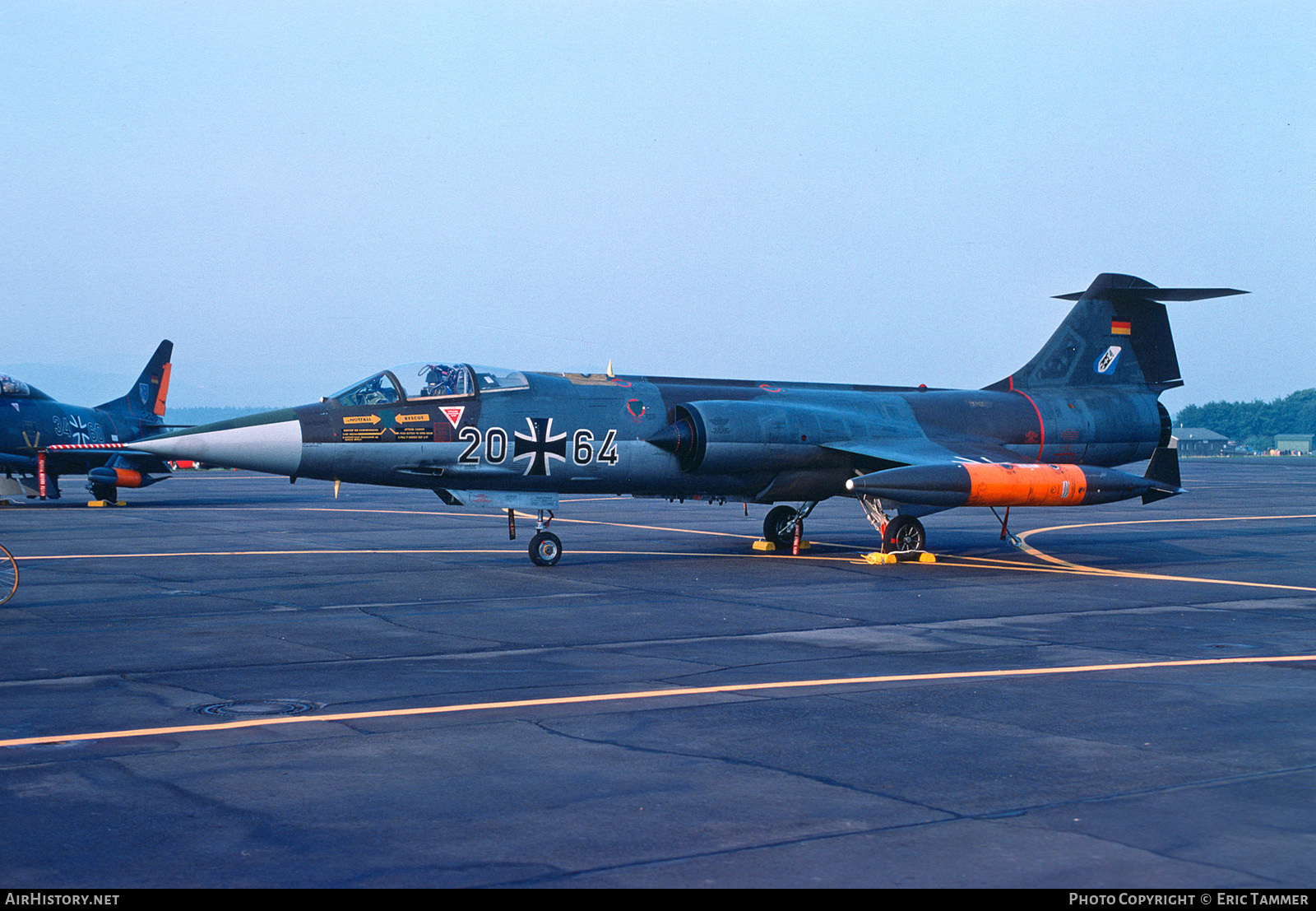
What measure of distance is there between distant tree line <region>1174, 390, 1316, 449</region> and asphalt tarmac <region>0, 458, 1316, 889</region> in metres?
179

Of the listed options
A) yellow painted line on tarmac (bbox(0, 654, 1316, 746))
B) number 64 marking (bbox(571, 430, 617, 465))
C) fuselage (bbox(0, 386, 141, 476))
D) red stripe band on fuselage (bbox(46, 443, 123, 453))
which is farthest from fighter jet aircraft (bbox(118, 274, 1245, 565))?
red stripe band on fuselage (bbox(46, 443, 123, 453))

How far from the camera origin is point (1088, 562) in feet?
67.6

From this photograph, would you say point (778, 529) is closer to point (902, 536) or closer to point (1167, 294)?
point (902, 536)

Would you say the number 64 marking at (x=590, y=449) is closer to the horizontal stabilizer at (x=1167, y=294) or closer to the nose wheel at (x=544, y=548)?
the nose wheel at (x=544, y=548)

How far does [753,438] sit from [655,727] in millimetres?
11722

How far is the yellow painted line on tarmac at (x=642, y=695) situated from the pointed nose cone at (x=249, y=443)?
29.6 feet

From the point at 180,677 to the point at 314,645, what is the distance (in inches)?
73.0

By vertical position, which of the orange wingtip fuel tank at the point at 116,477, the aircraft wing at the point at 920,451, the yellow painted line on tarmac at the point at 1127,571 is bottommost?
the yellow painted line on tarmac at the point at 1127,571

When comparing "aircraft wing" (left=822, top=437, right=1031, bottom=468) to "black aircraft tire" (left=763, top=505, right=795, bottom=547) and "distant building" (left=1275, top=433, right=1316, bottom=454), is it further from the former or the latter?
"distant building" (left=1275, top=433, right=1316, bottom=454)

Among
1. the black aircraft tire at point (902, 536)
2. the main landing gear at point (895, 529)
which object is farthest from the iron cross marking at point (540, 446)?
the black aircraft tire at point (902, 536)

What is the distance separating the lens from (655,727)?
27.5ft

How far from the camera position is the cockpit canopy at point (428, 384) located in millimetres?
18078
